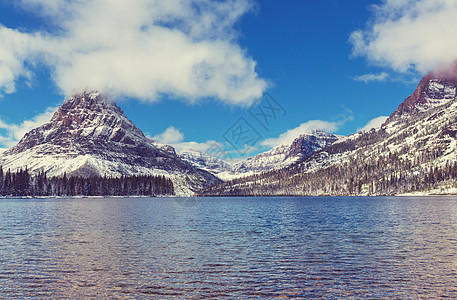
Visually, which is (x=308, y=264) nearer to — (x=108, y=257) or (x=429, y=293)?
(x=429, y=293)

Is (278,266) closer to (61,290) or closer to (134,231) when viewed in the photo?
(61,290)

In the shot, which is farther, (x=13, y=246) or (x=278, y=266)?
(x=13, y=246)

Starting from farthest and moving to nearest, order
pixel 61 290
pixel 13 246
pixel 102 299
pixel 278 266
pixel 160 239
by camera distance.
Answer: pixel 160 239
pixel 13 246
pixel 278 266
pixel 61 290
pixel 102 299

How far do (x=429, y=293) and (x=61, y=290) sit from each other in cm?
3025

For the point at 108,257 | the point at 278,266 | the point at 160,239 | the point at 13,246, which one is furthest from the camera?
the point at 160,239

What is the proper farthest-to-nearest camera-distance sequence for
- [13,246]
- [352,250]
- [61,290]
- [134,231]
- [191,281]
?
1. [134,231]
2. [13,246]
3. [352,250]
4. [191,281]
5. [61,290]

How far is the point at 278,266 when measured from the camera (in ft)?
130

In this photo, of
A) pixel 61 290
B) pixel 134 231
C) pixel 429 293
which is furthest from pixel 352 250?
pixel 134 231

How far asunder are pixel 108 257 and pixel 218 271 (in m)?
15.4

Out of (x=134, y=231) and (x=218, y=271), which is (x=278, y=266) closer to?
(x=218, y=271)

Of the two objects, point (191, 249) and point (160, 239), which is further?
point (160, 239)

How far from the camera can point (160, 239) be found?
5981 cm

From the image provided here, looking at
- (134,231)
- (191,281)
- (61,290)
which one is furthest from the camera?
(134,231)

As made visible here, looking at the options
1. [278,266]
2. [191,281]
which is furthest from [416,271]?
[191,281]
